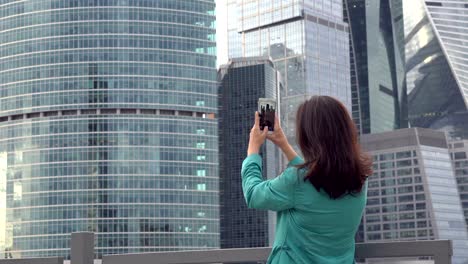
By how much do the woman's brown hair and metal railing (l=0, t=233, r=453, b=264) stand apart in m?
0.65

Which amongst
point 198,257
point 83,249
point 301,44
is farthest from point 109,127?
point 198,257

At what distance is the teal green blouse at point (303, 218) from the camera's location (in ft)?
13.2

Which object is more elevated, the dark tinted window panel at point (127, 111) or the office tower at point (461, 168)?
the dark tinted window panel at point (127, 111)

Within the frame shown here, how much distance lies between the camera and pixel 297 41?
179750mm

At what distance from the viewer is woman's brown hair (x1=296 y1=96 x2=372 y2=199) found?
402 cm

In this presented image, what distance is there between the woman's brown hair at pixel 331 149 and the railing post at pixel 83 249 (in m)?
1.88

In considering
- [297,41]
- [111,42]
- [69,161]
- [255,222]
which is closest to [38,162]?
[69,161]

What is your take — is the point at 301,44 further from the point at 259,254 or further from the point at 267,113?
the point at 267,113

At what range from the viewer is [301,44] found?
178 m

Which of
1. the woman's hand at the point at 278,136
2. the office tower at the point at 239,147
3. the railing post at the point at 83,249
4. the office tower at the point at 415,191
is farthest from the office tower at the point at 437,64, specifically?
the woman's hand at the point at 278,136

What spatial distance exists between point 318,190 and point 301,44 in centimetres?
17548

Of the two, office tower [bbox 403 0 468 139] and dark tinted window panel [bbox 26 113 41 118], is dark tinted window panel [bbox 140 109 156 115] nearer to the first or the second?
dark tinted window panel [bbox 26 113 41 118]

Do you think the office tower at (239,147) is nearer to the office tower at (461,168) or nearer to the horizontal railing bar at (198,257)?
the office tower at (461,168)

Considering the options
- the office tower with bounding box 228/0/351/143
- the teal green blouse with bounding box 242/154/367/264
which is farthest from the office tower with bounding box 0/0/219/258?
the teal green blouse with bounding box 242/154/367/264
